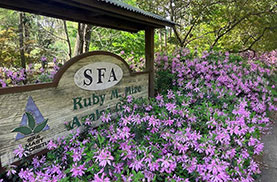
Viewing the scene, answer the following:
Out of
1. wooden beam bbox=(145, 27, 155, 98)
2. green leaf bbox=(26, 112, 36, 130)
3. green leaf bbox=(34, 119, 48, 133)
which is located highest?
wooden beam bbox=(145, 27, 155, 98)

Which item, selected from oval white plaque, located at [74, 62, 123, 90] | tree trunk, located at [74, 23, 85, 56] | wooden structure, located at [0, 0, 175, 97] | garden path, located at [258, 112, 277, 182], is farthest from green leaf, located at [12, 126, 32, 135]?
tree trunk, located at [74, 23, 85, 56]

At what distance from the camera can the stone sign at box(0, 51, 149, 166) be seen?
1.65 m

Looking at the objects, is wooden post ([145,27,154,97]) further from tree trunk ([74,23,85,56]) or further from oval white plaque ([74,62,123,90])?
tree trunk ([74,23,85,56])

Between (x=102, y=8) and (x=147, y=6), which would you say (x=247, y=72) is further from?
(x=147, y=6)

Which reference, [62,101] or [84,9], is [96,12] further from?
[62,101]

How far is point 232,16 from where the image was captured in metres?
6.83

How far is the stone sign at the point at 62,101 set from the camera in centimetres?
165

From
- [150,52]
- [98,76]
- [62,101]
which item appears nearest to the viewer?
[62,101]

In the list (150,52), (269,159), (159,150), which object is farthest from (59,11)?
(269,159)

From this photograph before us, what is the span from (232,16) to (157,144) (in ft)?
22.3

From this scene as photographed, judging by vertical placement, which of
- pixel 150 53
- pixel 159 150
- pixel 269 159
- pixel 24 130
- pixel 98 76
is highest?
pixel 150 53

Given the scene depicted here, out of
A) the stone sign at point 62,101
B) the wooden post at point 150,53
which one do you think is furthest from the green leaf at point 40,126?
the wooden post at point 150,53

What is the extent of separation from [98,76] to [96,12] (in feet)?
2.63

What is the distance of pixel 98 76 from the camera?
239 cm
